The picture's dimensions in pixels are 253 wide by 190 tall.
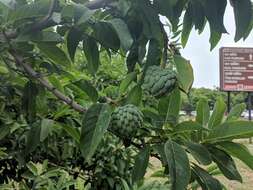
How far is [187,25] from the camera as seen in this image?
3.10 ft

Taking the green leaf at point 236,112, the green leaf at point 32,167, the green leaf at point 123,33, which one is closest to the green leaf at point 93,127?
the green leaf at point 123,33

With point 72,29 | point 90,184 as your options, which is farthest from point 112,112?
point 90,184

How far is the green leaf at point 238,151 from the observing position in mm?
910

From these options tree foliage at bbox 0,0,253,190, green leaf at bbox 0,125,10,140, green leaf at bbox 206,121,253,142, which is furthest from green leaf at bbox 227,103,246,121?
green leaf at bbox 0,125,10,140

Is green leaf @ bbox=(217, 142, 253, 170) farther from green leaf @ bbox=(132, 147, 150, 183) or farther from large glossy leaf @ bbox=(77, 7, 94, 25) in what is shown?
large glossy leaf @ bbox=(77, 7, 94, 25)

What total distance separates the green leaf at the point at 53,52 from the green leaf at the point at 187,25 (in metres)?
0.22

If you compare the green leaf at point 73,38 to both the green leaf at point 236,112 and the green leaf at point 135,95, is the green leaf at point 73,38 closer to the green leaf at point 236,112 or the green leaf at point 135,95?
the green leaf at point 135,95

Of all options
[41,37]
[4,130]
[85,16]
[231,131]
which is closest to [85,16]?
[85,16]

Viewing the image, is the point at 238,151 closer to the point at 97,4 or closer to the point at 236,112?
the point at 236,112

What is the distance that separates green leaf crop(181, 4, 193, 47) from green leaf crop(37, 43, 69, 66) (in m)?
0.22

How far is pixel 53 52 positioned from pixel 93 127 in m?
0.19

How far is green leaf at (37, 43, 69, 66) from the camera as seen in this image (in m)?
0.89

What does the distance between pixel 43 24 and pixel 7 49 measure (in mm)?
109

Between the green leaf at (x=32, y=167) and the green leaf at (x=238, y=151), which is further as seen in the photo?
the green leaf at (x=32, y=167)
